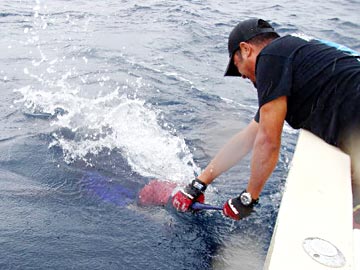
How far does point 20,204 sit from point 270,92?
2.12 meters

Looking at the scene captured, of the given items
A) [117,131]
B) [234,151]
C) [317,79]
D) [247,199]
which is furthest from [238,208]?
[117,131]

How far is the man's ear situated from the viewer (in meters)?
2.76

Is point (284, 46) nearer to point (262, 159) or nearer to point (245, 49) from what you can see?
point (245, 49)

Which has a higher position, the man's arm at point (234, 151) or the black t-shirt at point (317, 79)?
the black t-shirt at point (317, 79)

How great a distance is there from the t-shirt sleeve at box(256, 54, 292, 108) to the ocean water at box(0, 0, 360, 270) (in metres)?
1.18

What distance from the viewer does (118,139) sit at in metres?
4.61

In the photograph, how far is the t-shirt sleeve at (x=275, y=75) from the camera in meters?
2.53

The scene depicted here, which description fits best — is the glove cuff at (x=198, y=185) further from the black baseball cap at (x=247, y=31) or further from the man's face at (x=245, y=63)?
the black baseball cap at (x=247, y=31)

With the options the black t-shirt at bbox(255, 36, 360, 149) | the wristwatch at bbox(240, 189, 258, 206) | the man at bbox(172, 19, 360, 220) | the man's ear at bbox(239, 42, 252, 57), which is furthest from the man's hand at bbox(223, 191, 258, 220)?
the man's ear at bbox(239, 42, 252, 57)

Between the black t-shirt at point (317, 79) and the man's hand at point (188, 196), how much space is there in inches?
36.6

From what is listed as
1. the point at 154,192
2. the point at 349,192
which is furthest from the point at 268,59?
the point at 154,192

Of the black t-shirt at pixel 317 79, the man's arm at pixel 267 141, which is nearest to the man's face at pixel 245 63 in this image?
the black t-shirt at pixel 317 79

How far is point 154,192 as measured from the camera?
3463 millimetres

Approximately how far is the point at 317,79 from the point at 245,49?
52 cm
